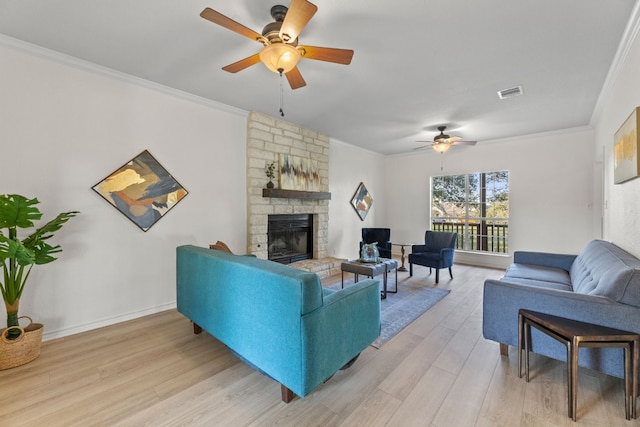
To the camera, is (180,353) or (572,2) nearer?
(572,2)

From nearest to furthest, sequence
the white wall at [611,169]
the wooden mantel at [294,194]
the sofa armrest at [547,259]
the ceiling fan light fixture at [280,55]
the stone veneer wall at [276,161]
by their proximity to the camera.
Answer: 1. the ceiling fan light fixture at [280,55]
2. the white wall at [611,169]
3. the sofa armrest at [547,259]
4. the stone veneer wall at [276,161]
5. the wooden mantel at [294,194]

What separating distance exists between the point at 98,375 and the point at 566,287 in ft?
13.9

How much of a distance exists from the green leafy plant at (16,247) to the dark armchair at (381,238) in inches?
183

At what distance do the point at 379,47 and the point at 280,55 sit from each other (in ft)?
3.29

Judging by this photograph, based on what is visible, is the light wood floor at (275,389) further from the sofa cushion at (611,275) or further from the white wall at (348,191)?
the white wall at (348,191)

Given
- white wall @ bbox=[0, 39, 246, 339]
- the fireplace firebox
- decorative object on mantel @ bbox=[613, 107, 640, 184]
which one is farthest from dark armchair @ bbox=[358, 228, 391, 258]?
decorative object on mantel @ bbox=[613, 107, 640, 184]

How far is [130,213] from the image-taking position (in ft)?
10.0

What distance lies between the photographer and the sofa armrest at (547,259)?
11.3 ft

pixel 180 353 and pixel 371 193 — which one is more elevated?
pixel 371 193

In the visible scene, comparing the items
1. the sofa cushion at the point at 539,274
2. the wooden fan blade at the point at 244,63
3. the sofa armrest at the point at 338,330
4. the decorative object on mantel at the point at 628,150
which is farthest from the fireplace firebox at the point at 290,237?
the decorative object on mantel at the point at 628,150

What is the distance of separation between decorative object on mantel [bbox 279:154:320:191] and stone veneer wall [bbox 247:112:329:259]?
99mm

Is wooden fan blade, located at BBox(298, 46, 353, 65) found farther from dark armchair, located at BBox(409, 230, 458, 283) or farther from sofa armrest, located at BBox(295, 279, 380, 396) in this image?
dark armchair, located at BBox(409, 230, 458, 283)

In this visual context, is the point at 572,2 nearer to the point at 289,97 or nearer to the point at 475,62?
the point at 475,62

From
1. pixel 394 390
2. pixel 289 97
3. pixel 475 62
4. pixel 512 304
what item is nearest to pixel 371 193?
pixel 289 97
